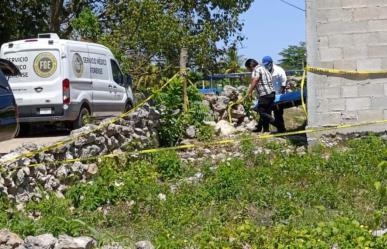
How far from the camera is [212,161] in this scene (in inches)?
497

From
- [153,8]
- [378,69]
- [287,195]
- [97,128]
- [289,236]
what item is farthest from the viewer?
[153,8]

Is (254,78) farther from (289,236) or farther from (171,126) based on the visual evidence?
(289,236)

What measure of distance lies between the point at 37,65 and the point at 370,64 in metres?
6.62

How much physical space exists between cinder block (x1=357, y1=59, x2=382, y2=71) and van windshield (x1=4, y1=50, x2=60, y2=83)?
5952mm

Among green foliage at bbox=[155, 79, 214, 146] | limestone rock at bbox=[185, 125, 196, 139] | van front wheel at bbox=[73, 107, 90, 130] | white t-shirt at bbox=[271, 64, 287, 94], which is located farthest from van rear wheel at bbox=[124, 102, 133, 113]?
white t-shirt at bbox=[271, 64, 287, 94]

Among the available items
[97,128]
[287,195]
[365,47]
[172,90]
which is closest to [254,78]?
[172,90]

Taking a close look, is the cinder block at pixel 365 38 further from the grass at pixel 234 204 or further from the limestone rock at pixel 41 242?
the limestone rock at pixel 41 242

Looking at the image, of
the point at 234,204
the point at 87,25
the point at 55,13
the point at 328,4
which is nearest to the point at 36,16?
the point at 55,13

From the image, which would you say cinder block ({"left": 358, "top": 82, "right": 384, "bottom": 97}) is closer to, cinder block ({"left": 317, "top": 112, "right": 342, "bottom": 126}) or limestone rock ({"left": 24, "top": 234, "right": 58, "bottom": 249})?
cinder block ({"left": 317, "top": 112, "right": 342, "bottom": 126})

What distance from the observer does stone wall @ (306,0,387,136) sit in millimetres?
12914

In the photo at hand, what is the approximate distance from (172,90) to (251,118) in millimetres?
3383

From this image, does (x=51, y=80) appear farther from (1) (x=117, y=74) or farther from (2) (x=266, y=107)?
(2) (x=266, y=107)

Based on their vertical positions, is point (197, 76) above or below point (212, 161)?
above

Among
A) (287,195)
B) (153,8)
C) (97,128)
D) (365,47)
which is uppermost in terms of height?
(153,8)
